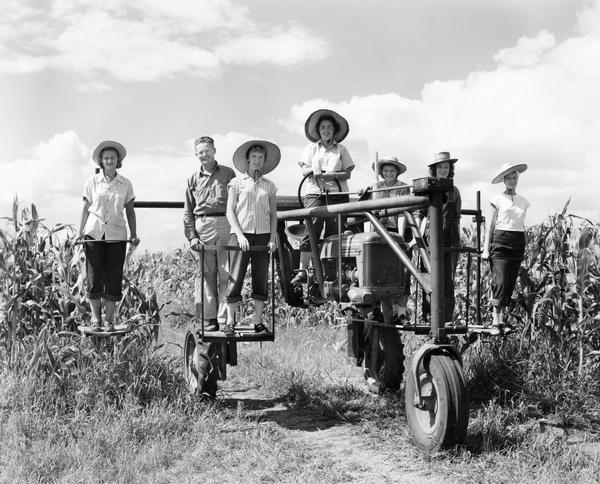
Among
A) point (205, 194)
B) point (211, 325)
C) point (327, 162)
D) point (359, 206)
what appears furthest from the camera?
point (327, 162)

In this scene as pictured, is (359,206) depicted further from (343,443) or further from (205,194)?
(343,443)

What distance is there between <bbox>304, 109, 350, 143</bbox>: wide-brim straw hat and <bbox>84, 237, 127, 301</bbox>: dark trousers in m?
2.38

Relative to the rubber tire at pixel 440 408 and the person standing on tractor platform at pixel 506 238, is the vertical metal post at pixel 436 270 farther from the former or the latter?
the person standing on tractor platform at pixel 506 238

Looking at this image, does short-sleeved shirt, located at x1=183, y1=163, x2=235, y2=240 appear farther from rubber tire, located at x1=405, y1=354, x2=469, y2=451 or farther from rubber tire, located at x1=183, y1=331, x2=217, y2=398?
rubber tire, located at x1=405, y1=354, x2=469, y2=451

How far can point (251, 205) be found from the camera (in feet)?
21.8

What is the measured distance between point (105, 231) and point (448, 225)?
3606 mm

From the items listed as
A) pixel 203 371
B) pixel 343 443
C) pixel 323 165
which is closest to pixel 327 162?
pixel 323 165

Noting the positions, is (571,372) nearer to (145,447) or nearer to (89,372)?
(145,447)

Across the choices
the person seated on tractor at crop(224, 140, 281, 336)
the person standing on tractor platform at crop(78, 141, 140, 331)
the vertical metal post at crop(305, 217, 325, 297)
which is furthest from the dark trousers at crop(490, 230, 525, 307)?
the person standing on tractor platform at crop(78, 141, 140, 331)

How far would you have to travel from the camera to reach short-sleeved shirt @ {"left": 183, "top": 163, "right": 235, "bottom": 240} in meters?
6.91

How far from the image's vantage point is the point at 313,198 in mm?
7320

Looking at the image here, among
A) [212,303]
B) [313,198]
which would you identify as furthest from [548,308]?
[212,303]

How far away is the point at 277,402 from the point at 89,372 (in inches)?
80.5

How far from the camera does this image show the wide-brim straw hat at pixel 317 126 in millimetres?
7441
